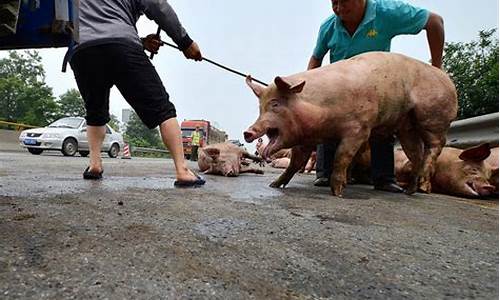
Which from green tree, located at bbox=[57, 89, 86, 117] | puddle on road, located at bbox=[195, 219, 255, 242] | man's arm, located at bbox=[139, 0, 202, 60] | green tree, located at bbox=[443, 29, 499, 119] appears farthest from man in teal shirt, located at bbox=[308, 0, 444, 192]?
green tree, located at bbox=[57, 89, 86, 117]

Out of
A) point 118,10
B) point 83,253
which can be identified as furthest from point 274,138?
point 83,253

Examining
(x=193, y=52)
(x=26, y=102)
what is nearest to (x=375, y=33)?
(x=193, y=52)

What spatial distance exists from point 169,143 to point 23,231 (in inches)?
69.4

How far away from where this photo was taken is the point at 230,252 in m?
1.24

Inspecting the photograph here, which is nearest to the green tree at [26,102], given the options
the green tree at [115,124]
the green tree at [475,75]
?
the green tree at [115,124]

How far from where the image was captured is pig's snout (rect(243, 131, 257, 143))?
2.91 m

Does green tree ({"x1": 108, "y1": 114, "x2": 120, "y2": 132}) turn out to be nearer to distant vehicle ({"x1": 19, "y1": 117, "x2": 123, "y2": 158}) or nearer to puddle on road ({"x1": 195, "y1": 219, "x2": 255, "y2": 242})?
distant vehicle ({"x1": 19, "y1": 117, "x2": 123, "y2": 158})

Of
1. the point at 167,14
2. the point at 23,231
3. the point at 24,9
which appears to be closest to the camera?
the point at 23,231

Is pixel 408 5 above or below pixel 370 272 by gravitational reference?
above

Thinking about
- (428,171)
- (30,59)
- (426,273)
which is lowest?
(426,273)

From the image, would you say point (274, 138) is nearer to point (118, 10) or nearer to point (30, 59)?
point (118, 10)

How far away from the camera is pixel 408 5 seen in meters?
3.71

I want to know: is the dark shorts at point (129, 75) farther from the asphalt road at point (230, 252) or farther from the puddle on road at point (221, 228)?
the puddle on road at point (221, 228)

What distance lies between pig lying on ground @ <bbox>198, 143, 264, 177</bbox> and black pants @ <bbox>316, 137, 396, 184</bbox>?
114 cm
